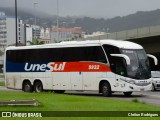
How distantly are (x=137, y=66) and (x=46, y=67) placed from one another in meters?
6.99

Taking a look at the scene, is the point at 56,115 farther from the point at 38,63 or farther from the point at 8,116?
the point at 38,63

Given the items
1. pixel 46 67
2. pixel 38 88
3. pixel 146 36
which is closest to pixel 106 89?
pixel 46 67

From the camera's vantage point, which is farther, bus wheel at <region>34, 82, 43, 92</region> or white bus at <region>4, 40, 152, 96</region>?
bus wheel at <region>34, 82, 43, 92</region>

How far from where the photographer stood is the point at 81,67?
96.4ft

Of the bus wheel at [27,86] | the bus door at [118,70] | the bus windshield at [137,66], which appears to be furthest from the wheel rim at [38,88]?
the bus windshield at [137,66]

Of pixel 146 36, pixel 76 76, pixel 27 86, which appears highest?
pixel 146 36

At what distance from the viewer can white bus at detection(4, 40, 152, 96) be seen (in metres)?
27.4

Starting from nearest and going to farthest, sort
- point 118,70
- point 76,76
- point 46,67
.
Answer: point 118,70 < point 76,76 < point 46,67

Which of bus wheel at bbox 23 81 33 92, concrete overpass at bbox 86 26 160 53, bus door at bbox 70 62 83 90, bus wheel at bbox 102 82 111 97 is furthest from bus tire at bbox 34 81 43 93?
concrete overpass at bbox 86 26 160 53

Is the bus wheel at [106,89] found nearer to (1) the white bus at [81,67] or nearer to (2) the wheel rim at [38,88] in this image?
(1) the white bus at [81,67]

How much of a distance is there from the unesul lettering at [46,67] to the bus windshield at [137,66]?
4.94 meters

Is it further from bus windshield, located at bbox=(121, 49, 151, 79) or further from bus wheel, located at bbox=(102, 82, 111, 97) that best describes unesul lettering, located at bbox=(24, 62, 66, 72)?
bus windshield, located at bbox=(121, 49, 151, 79)

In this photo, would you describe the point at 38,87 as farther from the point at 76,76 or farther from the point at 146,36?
the point at 146,36

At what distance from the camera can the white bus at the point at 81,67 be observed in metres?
27.4
